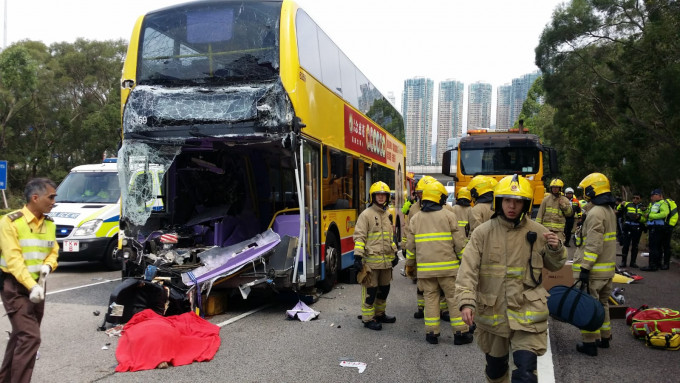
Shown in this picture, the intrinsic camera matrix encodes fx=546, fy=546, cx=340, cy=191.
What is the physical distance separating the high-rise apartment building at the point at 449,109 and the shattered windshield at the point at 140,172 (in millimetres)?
77229

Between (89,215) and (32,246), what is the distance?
7.15m

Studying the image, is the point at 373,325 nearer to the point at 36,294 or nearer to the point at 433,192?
the point at 433,192

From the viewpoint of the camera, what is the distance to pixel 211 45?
25.1 ft

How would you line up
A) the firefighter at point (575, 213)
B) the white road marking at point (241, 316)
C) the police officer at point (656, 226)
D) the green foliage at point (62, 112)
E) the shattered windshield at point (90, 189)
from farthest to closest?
the green foliage at point (62, 112) < the firefighter at point (575, 213) < the police officer at point (656, 226) < the shattered windshield at point (90, 189) < the white road marking at point (241, 316)

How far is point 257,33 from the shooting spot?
7516 mm

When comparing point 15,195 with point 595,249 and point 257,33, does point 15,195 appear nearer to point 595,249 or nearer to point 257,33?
point 257,33

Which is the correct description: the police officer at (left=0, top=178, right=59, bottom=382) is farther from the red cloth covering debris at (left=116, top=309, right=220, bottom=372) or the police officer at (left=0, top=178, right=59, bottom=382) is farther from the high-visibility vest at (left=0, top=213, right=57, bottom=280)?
the red cloth covering debris at (left=116, top=309, right=220, bottom=372)

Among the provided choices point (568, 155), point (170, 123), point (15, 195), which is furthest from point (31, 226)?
point (15, 195)

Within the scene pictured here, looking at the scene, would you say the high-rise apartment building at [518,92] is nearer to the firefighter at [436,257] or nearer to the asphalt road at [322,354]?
the asphalt road at [322,354]

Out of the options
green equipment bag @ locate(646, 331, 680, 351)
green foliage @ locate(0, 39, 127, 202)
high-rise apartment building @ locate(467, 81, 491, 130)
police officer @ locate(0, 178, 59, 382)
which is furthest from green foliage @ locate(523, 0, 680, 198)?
high-rise apartment building @ locate(467, 81, 491, 130)

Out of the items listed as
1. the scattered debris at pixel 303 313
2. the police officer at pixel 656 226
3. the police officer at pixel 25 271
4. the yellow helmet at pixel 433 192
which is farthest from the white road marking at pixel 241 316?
the police officer at pixel 656 226

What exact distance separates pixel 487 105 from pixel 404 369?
81455mm

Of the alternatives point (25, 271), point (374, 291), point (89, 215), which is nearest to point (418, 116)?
point (89, 215)

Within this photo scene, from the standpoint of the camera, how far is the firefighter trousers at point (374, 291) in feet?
22.8
